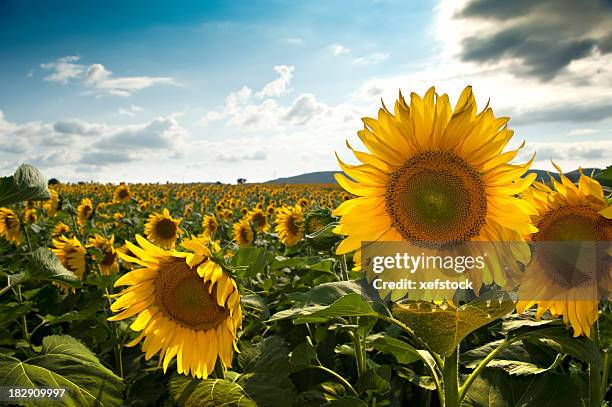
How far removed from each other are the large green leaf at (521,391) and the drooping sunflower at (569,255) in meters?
0.36

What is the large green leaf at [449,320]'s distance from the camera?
1.53 meters

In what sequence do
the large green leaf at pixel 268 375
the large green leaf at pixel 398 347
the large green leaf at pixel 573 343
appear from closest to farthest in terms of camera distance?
the large green leaf at pixel 573 343 < the large green leaf at pixel 398 347 < the large green leaf at pixel 268 375

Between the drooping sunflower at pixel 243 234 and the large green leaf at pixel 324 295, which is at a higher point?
the large green leaf at pixel 324 295

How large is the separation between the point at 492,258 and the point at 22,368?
88.6 inches

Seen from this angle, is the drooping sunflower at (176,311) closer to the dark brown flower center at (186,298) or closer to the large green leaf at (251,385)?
the dark brown flower center at (186,298)

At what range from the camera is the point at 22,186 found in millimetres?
2496

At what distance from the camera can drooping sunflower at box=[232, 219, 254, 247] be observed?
8.70 m

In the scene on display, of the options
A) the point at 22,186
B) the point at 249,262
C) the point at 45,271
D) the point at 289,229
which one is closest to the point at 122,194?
the point at 289,229

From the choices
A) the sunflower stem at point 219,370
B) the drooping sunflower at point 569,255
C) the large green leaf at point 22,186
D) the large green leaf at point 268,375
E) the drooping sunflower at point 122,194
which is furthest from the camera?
the drooping sunflower at point 122,194

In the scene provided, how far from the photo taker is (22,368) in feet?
7.49

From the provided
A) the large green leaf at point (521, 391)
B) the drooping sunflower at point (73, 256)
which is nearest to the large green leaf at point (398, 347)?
the large green leaf at point (521, 391)

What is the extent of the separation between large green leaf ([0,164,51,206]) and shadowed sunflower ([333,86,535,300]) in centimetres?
172

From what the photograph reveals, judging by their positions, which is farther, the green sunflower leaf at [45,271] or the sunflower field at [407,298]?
A: the green sunflower leaf at [45,271]
